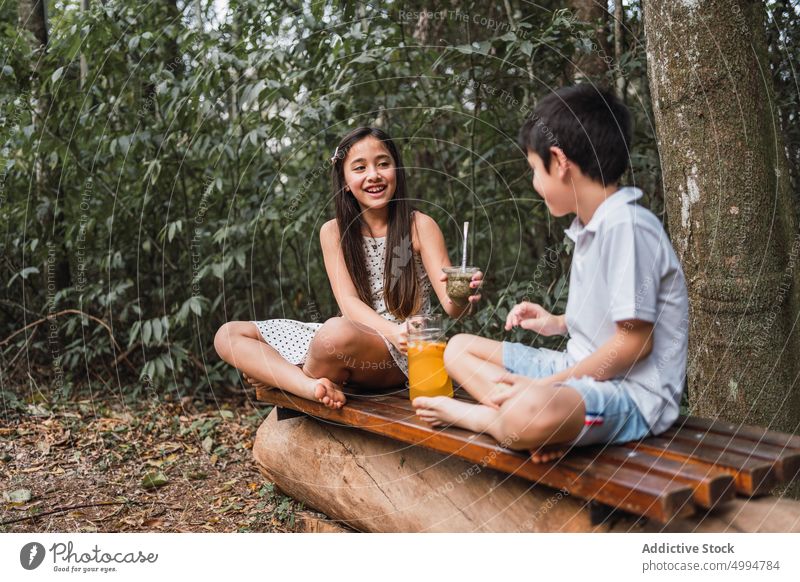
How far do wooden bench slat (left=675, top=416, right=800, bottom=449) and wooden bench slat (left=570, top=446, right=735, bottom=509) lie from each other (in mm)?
196

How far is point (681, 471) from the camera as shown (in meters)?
1.36

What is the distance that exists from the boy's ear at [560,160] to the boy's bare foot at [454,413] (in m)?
0.56

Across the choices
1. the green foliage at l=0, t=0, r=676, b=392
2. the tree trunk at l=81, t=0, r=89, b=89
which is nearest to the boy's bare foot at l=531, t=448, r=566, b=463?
the green foliage at l=0, t=0, r=676, b=392

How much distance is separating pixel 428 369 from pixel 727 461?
0.83 meters

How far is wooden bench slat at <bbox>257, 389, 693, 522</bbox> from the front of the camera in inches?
50.6

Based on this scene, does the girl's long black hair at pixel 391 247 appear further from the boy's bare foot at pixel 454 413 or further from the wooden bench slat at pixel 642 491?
the wooden bench slat at pixel 642 491

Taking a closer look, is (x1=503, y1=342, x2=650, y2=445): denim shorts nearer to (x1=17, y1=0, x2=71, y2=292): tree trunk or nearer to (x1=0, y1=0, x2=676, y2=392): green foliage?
(x1=0, y1=0, x2=676, y2=392): green foliage

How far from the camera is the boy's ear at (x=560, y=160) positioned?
63.2 inches

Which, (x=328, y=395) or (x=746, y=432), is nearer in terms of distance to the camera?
(x=746, y=432)

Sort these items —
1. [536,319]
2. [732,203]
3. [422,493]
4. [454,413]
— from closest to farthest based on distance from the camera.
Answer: [454,413] < [536,319] < [422,493] < [732,203]

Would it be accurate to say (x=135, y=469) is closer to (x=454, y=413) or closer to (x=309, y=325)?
(x=309, y=325)

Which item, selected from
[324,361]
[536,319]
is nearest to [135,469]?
[324,361]
